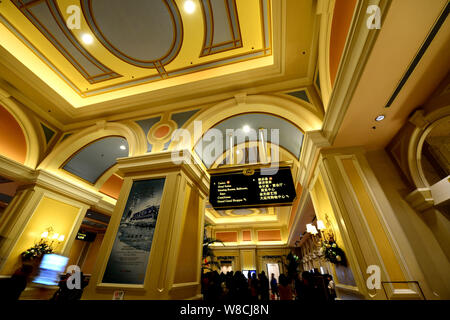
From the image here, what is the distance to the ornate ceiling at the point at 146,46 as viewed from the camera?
3.88 m

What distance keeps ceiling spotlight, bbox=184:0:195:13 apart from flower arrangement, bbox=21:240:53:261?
7009mm

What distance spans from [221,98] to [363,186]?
12.3 feet

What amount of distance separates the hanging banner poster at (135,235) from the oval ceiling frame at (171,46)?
3304 mm

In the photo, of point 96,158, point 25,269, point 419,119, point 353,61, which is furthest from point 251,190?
point 96,158

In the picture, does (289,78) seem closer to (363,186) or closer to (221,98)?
(221,98)

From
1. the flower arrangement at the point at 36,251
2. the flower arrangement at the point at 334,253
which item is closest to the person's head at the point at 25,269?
the flower arrangement at the point at 36,251

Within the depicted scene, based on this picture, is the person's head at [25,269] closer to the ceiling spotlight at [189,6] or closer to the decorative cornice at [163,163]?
the decorative cornice at [163,163]

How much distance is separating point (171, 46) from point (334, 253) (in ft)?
19.1

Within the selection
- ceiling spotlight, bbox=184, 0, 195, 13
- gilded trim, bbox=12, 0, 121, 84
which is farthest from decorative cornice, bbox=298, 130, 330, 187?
gilded trim, bbox=12, 0, 121, 84

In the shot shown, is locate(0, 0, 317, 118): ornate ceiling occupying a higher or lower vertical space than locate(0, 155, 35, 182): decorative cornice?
higher

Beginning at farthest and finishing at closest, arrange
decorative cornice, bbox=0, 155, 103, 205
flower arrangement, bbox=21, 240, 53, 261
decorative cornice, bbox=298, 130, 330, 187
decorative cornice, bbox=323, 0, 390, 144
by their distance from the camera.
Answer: decorative cornice, bbox=0, 155, 103, 205 → flower arrangement, bbox=21, 240, 53, 261 → decorative cornice, bbox=298, 130, 330, 187 → decorative cornice, bbox=323, 0, 390, 144

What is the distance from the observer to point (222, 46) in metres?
4.65

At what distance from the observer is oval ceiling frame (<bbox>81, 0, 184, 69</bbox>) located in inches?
155

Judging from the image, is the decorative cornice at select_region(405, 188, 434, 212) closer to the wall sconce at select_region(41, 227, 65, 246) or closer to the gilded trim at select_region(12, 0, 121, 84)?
the gilded trim at select_region(12, 0, 121, 84)
